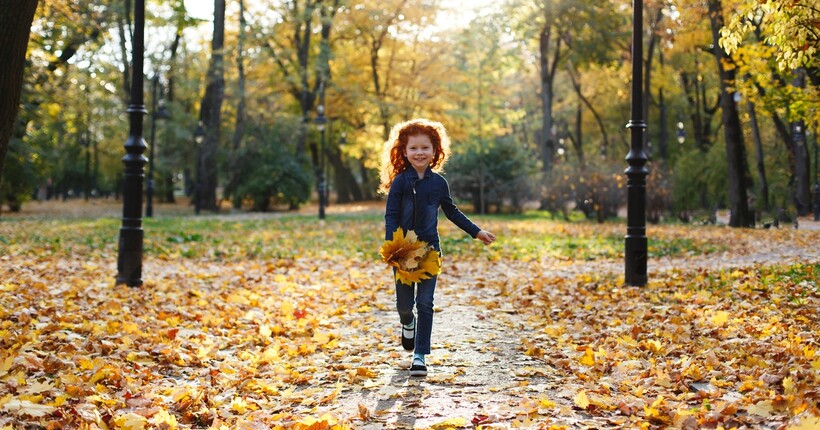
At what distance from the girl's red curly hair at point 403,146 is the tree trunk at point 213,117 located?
83.1 ft

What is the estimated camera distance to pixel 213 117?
31.7m

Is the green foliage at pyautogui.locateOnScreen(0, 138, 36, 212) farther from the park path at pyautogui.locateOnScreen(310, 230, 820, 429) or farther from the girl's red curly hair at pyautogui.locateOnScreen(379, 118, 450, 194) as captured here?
the girl's red curly hair at pyautogui.locateOnScreen(379, 118, 450, 194)

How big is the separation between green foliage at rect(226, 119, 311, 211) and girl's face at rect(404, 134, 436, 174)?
98.6 ft

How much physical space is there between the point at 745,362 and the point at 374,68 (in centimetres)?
3275

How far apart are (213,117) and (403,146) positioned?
27924mm

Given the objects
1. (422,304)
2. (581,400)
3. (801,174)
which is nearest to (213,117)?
(801,174)

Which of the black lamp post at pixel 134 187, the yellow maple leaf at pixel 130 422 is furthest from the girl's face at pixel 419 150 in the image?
the black lamp post at pixel 134 187

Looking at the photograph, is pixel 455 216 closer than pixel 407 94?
Yes

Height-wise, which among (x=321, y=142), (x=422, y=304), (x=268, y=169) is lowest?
(x=422, y=304)

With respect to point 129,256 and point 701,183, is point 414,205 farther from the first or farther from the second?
point 701,183

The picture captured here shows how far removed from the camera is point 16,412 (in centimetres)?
386

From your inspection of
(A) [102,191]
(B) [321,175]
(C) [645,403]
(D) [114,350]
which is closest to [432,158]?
(C) [645,403]

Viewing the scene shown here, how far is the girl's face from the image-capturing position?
5176mm

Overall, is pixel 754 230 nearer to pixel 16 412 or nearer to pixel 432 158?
pixel 432 158
